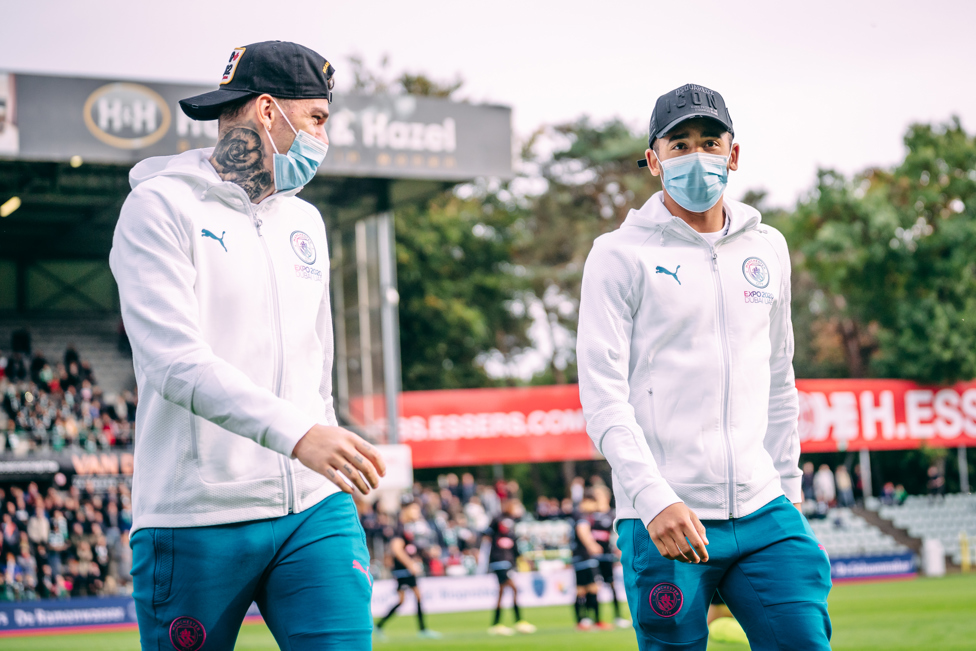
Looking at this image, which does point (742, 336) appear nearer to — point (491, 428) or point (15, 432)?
point (15, 432)

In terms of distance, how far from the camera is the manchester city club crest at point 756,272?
12.6ft

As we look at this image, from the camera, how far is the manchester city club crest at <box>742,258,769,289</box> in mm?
3826

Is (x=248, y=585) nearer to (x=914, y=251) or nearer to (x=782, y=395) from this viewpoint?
(x=782, y=395)

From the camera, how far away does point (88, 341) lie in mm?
32969

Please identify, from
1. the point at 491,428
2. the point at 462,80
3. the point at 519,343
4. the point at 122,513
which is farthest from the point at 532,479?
the point at 122,513

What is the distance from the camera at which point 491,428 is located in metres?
30.6

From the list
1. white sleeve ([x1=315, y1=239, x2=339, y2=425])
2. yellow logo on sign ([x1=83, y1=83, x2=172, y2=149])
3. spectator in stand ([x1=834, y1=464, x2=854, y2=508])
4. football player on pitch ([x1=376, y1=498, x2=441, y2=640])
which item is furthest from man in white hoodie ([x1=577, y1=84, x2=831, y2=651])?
spectator in stand ([x1=834, y1=464, x2=854, y2=508])

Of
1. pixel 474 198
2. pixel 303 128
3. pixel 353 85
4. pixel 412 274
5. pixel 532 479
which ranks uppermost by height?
pixel 353 85

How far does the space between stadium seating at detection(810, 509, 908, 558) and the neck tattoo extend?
3012 centimetres

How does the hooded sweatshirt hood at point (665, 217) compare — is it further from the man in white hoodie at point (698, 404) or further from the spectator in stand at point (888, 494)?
the spectator in stand at point (888, 494)

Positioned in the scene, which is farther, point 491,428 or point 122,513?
point 491,428

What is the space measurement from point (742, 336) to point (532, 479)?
5224 cm

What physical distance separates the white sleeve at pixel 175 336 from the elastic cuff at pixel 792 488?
1.78 m

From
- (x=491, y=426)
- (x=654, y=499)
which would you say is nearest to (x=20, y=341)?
(x=491, y=426)
